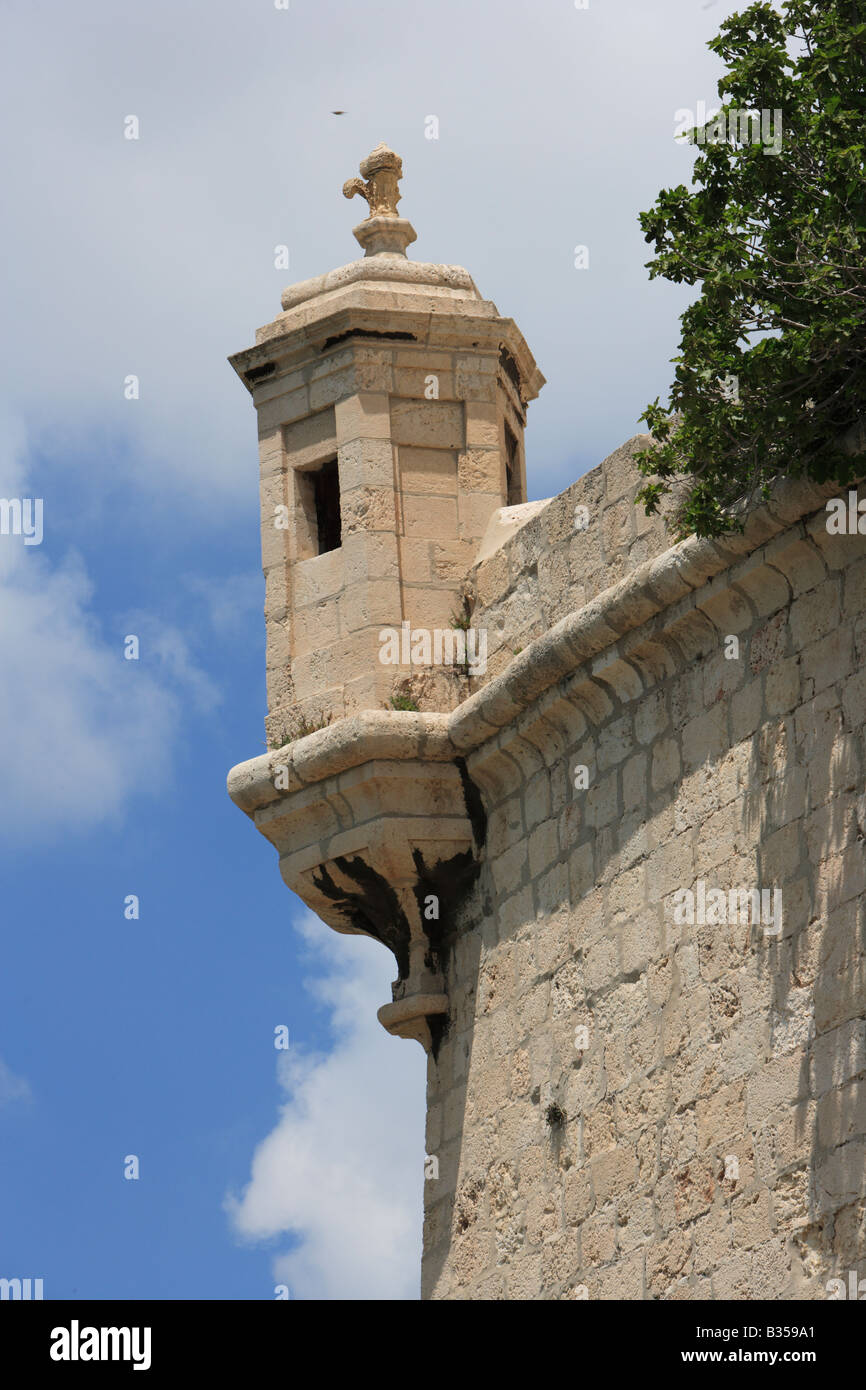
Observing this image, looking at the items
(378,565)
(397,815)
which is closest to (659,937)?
(397,815)

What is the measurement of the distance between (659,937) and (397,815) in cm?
199

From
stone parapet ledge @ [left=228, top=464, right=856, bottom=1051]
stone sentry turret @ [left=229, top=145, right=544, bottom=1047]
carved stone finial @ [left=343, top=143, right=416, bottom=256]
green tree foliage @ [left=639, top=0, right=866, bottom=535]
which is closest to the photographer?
green tree foliage @ [left=639, top=0, right=866, bottom=535]

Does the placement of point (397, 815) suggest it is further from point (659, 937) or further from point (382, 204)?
point (382, 204)

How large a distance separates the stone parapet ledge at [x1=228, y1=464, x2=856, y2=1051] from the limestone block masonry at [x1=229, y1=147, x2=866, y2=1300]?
0.05 feet

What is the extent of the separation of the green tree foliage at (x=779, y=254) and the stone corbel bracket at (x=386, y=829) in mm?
2935

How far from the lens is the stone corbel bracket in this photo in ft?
41.5

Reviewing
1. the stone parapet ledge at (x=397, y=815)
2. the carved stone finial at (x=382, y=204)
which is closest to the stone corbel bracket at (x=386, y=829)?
the stone parapet ledge at (x=397, y=815)

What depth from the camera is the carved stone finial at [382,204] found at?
13859 mm

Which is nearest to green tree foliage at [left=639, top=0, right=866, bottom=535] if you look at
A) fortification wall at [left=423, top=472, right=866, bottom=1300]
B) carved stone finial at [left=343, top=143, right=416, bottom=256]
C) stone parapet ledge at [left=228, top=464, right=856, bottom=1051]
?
fortification wall at [left=423, top=472, right=866, bottom=1300]

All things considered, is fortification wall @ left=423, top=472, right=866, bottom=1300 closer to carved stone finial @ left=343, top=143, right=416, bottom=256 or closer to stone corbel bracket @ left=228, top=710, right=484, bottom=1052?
stone corbel bracket @ left=228, top=710, right=484, bottom=1052

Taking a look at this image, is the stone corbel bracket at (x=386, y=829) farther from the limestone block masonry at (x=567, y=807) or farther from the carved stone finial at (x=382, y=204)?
the carved stone finial at (x=382, y=204)

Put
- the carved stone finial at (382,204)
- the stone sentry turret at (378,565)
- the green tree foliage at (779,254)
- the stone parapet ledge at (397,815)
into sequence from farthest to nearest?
the carved stone finial at (382,204) < the stone sentry turret at (378,565) < the stone parapet ledge at (397,815) < the green tree foliage at (779,254)

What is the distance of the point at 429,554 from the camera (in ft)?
43.3
